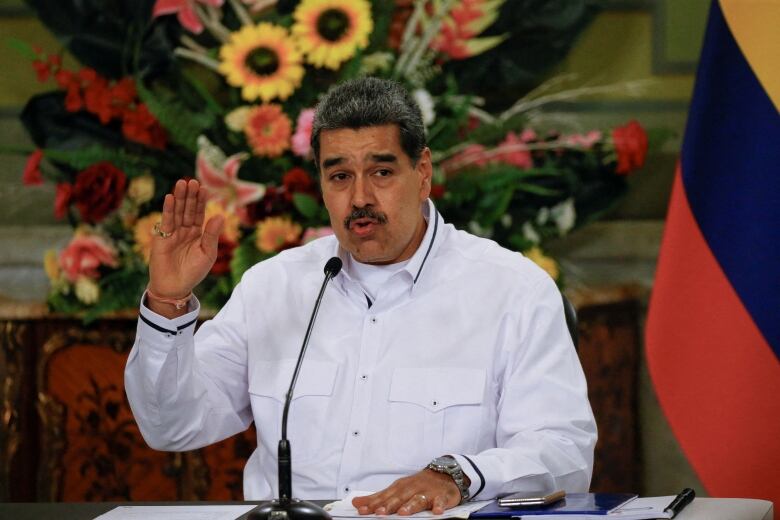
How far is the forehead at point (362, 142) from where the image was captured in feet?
8.43

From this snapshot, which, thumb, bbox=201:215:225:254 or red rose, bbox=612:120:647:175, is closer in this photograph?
thumb, bbox=201:215:225:254

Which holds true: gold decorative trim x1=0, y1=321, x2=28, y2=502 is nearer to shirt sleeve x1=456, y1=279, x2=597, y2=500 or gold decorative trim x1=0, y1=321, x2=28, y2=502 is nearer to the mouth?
the mouth

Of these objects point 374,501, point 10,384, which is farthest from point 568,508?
point 10,384

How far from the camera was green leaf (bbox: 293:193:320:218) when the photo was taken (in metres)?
3.41

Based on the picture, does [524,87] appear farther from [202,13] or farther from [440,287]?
[440,287]

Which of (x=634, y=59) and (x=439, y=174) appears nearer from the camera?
(x=439, y=174)

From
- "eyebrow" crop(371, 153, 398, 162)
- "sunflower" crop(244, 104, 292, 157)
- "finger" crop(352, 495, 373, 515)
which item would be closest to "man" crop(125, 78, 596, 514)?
"eyebrow" crop(371, 153, 398, 162)

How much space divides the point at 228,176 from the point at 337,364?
1.12 m

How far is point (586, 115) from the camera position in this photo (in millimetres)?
4207

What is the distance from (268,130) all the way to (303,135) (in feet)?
0.51

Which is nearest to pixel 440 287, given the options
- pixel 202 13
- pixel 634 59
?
pixel 202 13

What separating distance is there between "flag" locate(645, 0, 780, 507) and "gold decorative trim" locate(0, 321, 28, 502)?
182cm

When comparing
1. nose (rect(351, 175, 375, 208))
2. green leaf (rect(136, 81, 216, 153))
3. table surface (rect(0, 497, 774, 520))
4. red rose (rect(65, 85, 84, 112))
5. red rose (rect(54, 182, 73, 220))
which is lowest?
table surface (rect(0, 497, 774, 520))

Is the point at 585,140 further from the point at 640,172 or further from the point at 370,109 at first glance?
the point at 370,109
